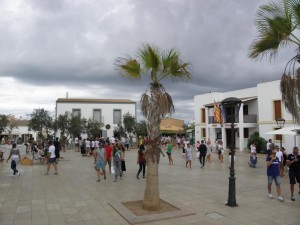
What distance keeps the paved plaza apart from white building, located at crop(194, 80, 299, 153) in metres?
14.2

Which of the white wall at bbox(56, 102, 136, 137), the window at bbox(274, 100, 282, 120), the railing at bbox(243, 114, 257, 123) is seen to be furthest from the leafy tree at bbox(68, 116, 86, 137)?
the window at bbox(274, 100, 282, 120)

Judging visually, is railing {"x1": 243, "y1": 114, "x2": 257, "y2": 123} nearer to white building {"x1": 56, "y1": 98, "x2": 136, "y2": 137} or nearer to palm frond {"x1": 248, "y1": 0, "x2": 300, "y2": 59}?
white building {"x1": 56, "y1": 98, "x2": 136, "y2": 137}

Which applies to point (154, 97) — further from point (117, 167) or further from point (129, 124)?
point (129, 124)

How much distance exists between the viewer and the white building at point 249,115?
26.8 meters

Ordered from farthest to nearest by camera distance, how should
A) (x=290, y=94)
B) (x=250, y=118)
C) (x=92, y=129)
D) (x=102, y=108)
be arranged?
(x=102, y=108), (x=92, y=129), (x=250, y=118), (x=290, y=94)

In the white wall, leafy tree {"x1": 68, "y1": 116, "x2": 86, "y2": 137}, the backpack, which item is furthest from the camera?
the white wall

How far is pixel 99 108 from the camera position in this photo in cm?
4734

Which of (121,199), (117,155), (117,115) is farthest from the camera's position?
(117,115)

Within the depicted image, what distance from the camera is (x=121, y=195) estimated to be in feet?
29.7

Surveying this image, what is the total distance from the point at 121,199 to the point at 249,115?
2491 centimetres

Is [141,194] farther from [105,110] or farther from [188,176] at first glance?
[105,110]

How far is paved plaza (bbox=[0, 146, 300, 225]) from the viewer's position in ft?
21.8

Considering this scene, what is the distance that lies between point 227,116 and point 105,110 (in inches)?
1576

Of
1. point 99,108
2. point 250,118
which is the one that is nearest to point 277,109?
→ point 250,118
